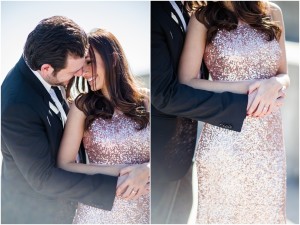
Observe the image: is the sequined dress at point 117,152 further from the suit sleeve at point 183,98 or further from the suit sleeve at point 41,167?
the suit sleeve at point 183,98

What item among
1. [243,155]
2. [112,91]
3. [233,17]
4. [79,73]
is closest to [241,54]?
[233,17]

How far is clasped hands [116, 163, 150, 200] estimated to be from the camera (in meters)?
2.01

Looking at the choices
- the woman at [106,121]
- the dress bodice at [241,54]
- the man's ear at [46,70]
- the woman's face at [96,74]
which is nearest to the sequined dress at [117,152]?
the woman at [106,121]

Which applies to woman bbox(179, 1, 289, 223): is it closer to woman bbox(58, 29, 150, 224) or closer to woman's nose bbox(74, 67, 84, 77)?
woman bbox(58, 29, 150, 224)

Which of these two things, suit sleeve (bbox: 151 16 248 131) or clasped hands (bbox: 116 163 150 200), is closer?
suit sleeve (bbox: 151 16 248 131)

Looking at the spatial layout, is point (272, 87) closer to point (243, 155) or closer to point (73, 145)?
point (243, 155)

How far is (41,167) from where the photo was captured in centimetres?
193

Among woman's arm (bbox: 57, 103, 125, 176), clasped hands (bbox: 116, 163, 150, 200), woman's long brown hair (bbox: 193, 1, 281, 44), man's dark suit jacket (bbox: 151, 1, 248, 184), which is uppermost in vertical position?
woman's long brown hair (bbox: 193, 1, 281, 44)

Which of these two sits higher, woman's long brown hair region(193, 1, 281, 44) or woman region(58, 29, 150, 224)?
woman's long brown hair region(193, 1, 281, 44)

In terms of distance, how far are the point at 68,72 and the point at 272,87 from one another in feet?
2.52

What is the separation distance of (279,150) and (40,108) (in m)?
0.93

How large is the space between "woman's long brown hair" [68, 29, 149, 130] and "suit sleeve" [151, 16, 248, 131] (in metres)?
0.09

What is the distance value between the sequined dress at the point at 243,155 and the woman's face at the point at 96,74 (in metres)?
0.40

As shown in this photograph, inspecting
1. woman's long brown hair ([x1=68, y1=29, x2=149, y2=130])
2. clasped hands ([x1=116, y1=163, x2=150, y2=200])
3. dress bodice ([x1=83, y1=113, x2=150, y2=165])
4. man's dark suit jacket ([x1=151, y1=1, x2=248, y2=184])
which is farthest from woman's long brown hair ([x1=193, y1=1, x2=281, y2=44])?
clasped hands ([x1=116, y1=163, x2=150, y2=200])
